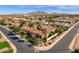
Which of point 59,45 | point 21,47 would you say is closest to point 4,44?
point 21,47

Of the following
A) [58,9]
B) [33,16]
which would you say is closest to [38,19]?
[33,16]

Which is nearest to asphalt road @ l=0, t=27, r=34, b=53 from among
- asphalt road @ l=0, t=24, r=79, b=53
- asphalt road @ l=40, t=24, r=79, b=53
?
asphalt road @ l=0, t=24, r=79, b=53

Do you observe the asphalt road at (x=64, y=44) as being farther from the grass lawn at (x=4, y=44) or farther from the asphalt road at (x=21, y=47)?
the grass lawn at (x=4, y=44)

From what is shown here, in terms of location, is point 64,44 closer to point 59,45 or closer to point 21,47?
point 59,45

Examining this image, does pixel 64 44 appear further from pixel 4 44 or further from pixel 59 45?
pixel 4 44

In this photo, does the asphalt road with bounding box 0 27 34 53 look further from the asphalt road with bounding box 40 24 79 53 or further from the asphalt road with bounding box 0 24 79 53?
the asphalt road with bounding box 40 24 79 53

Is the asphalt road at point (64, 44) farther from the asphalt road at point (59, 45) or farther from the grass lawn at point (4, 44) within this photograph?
the grass lawn at point (4, 44)

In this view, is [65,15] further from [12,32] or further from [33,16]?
[12,32]

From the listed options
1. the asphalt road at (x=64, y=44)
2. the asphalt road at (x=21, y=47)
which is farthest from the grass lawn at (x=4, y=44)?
the asphalt road at (x=64, y=44)

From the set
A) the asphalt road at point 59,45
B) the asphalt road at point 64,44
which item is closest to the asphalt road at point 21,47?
the asphalt road at point 59,45
